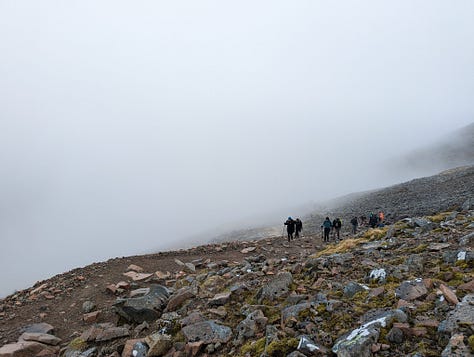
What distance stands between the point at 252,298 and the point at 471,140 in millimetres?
170905

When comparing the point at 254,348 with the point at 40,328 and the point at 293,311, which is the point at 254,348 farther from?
the point at 40,328

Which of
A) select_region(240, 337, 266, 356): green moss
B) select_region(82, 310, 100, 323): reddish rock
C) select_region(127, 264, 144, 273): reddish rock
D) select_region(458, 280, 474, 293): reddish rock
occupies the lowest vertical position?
select_region(82, 310, 100, 323): reddish rock

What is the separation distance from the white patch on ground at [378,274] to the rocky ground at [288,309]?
4 centimetres

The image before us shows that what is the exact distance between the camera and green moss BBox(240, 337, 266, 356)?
7.96 m

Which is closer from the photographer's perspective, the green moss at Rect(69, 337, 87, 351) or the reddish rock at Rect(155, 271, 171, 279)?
the green moss at Rect(69, 337, 87, 351)

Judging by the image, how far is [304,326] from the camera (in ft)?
27.6

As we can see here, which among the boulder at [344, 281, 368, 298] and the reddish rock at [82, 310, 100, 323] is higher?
the boulder at [344, 281, 368, 298]

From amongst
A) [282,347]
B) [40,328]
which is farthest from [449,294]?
[40,328]

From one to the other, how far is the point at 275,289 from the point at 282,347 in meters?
4.12

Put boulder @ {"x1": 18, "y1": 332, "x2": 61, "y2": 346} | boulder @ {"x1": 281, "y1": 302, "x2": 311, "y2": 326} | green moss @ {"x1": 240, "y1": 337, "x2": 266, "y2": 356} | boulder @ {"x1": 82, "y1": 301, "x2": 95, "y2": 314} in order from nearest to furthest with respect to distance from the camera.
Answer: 1. green moss @ {"x1": 240, "y1": 337, "x2": 266, "y2": 356}
2. boulder @ {"x1": 281, "y1": 302, "x2": 311, "y2": 326}
3. boulder @ {"x1": 18, "y1": 332, "x2": 61, "y2": 346}
4. boulder @ {"x1": 82, "y1": 301, "x2": 95, "y2": 314}

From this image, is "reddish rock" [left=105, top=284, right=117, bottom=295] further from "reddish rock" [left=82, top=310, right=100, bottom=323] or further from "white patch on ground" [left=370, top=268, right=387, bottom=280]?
"white patch on ground" [left=370, top=268, right=387, bottom=280]

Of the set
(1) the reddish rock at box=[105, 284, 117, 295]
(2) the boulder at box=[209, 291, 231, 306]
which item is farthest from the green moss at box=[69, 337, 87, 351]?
(1) the reddish rock at box=[105, 284, 117, 295]

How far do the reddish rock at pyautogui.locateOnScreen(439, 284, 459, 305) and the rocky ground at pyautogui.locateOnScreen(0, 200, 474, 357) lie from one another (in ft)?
0.11

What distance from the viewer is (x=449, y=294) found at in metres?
8.02
